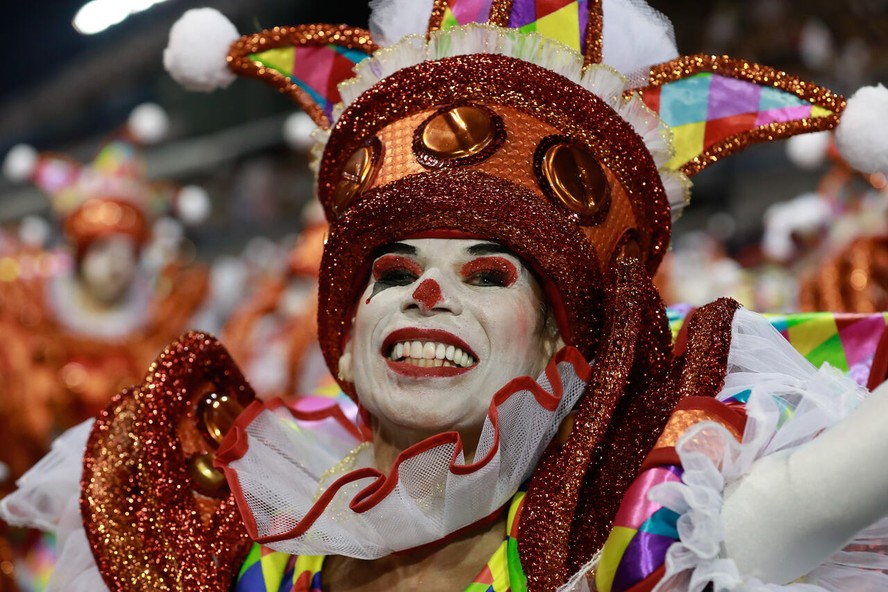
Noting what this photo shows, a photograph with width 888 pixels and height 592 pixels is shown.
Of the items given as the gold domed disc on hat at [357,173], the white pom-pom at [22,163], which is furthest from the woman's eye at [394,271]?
the white pom-pom at [22,163]

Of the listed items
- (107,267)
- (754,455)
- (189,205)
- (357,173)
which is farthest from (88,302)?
(754,455)

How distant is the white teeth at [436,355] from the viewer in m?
1.72

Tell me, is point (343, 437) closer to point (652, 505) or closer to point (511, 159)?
point (511, 159)

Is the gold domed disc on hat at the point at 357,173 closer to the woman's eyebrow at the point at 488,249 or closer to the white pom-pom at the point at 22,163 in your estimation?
the woman's eyebrow at the point at 488,249

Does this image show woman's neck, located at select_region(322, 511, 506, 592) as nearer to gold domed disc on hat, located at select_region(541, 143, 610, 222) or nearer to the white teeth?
the white teeth

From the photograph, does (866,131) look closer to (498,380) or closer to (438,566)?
(498,380)

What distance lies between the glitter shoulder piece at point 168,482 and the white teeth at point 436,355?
0.44 meters

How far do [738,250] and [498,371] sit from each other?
8.05 metres

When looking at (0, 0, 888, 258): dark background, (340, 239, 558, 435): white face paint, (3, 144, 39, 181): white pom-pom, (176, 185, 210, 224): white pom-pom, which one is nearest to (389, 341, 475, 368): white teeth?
(340, 239, 558, 435): white face paint

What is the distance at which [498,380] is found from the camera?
1724 millimetres

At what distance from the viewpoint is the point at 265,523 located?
1.69 meters

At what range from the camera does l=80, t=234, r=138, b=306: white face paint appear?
580 centimetres

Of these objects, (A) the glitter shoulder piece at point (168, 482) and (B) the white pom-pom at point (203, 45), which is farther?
(B) the white pom-pom at point (203, 45)

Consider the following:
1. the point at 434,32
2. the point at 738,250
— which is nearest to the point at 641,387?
the point at 434,32
